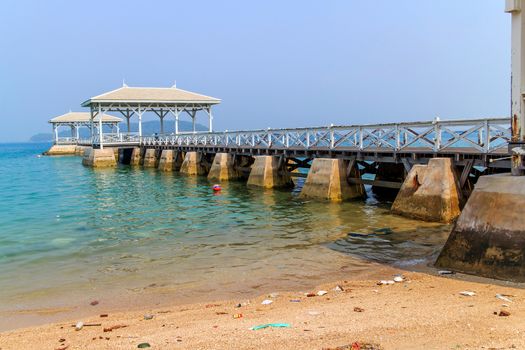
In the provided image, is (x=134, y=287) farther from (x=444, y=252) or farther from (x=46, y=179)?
(x=46, y=179)

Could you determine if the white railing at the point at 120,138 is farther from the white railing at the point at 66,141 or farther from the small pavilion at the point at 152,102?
the white railing at the point at 66,141

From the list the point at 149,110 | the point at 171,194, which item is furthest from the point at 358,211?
the point at 149,110

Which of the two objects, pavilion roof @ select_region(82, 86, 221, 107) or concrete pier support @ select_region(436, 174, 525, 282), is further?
pavilion roof @ select_region(82, 86, 221, 107)

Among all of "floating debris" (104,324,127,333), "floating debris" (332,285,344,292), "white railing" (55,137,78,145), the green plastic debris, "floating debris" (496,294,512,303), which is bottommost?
"floating debris" (104,324,127,333)

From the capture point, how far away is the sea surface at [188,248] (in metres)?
8.62

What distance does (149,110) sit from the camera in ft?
145

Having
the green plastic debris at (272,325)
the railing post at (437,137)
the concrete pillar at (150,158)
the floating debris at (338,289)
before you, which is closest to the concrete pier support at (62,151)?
the concrete pillar at (150,158)

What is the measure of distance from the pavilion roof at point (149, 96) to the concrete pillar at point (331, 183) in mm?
26427

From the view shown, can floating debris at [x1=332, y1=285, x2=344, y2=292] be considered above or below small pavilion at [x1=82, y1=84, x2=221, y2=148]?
below

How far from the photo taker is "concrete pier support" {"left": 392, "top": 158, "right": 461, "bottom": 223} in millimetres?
13391

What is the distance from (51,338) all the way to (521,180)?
7.20 metres

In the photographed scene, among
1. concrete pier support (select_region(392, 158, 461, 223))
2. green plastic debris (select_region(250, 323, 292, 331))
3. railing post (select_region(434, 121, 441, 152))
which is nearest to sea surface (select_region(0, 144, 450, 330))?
concrete pier support (select_region(392, 158, 461, 223))

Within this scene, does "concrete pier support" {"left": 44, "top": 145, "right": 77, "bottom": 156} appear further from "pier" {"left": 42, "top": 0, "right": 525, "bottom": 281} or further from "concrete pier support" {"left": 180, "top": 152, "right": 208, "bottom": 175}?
"concrete pier support" {"left": 180, "top": 152, "right": 208, "bottom": 175}

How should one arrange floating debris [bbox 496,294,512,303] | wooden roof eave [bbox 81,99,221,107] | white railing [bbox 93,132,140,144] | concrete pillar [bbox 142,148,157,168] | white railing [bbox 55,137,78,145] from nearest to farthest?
floating debris [bbox 496,294,512,303] < concrete pillar [bbox 142,148,157,168] < wooden roof eave [bbox 81,99,221,107] < white railing [bbox 93,132,140,144] < white railing [bbox 55,137,78,145]
